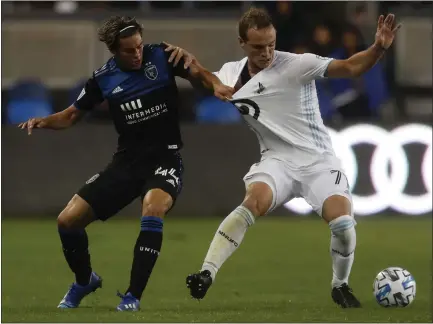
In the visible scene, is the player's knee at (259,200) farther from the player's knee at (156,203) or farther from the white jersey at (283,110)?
the player's knee at (156,203)

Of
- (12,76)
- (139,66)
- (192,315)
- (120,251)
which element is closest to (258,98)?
(139,66)

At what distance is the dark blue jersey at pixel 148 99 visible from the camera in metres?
9.46

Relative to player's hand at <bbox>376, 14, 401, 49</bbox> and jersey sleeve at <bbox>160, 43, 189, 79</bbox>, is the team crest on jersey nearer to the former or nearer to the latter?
jersey sleeve at <bbox>160, 43, 189, 79</bbox>

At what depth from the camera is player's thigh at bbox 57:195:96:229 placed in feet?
30.7

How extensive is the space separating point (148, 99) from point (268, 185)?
1.12 m

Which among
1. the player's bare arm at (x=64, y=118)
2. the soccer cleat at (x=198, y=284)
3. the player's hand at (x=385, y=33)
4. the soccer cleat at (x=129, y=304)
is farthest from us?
the player's bare arm at (x=64, y=118)

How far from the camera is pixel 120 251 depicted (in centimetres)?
1392

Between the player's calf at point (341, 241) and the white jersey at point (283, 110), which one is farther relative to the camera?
the white jersey at point (283, 110)

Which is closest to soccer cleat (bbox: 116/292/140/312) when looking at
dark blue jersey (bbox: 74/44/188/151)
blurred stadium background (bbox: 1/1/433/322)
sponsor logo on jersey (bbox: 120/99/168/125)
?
dark blue jersey (bbox: 74/44/188/151)

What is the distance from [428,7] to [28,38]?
5895 mm

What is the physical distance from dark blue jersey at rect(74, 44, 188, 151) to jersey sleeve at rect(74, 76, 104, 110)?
0.12 m

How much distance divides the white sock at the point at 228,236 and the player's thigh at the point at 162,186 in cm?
45

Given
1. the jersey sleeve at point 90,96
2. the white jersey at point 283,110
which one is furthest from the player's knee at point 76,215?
the white jersey at point 283,110

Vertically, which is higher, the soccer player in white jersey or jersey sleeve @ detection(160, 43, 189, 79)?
jersey sleeve @ detection(160, 43, 189, 79)
